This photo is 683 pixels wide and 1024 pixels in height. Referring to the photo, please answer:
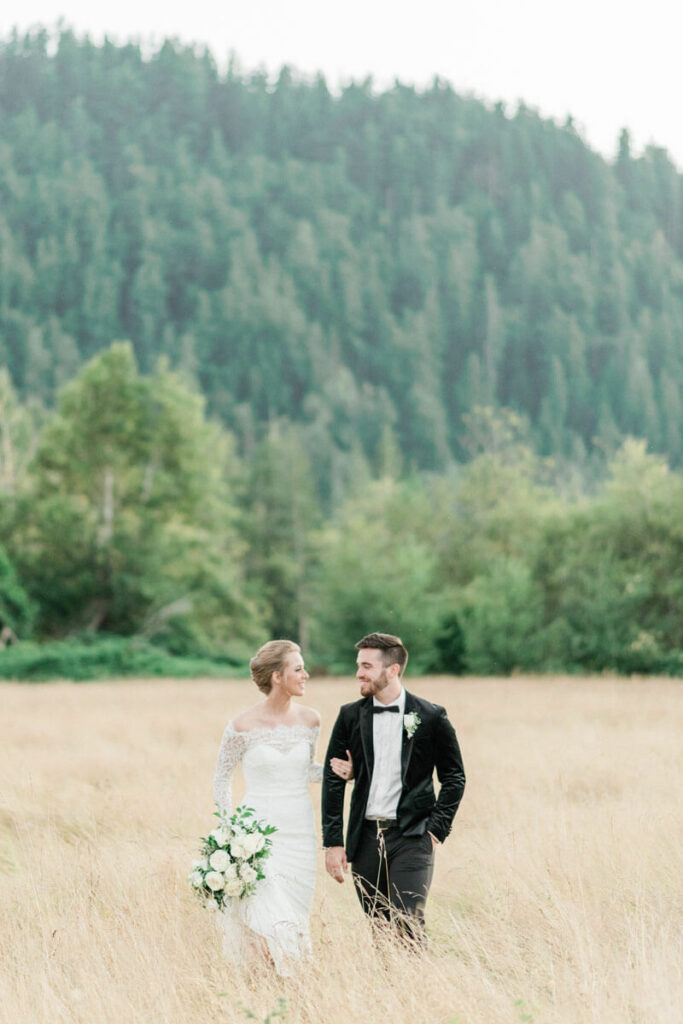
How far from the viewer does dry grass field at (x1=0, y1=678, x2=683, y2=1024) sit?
5.35 m

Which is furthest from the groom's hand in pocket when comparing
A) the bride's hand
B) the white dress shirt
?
the bride's hand

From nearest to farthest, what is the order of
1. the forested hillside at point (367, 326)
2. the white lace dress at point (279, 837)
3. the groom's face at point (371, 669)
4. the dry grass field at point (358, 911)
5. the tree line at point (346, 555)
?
the dry grass field at point (358, 911) < the groom's face at point (371, 669) < the white lace dress at point (279, 837) < the tree line at point (346, 555) < the forested hillside at point (367, 326)

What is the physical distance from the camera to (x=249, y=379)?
162875mm

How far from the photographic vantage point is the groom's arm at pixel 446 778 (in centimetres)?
596

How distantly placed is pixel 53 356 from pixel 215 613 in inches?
4183

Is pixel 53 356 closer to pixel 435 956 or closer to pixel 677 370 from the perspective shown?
pixel 677 370

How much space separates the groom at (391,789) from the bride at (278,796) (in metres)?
0.16

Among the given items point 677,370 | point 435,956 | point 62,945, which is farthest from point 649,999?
point 677,370

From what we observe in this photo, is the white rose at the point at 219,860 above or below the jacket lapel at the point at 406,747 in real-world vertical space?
below

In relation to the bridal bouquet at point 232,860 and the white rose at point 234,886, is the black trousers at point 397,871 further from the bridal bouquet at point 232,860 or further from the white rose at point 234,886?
the white rose at point 234,886

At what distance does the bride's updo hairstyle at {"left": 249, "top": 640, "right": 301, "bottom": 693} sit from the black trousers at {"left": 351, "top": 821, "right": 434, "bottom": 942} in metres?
0.88

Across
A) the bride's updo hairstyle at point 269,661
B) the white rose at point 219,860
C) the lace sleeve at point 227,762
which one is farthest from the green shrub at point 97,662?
the white rose at point 219,860

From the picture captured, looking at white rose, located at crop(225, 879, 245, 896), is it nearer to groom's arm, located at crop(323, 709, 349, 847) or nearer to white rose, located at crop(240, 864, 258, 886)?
white rose, located at crop(240, 864, 258, 886)

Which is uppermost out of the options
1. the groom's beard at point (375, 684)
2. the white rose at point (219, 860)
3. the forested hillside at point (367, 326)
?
the forested hillside at point (367, 326)
